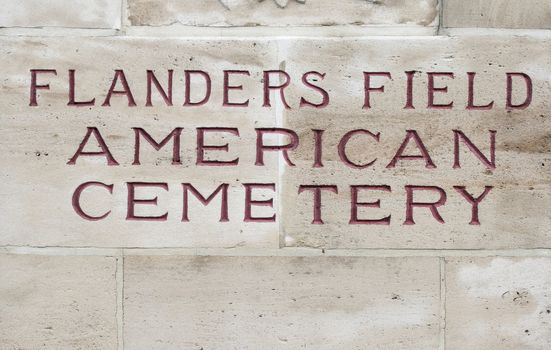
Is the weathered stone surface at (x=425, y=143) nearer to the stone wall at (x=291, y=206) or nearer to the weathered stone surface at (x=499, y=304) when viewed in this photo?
the stone wall at (x=291, y=206)

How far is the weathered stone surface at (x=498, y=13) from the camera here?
3422 millimetres

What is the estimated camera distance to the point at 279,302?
3.41m

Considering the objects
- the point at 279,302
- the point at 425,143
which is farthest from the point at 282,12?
the point at 279,302

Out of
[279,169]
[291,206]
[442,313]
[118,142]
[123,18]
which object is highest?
[123,18]

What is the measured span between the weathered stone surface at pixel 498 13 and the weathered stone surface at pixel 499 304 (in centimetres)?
116

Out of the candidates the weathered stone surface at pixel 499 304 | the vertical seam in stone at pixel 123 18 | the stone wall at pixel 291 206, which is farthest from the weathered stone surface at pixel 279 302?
the vertical seam in stone at pixel 123 18

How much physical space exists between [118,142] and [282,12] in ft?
3.40

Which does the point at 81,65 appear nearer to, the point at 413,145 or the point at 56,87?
the point at 56,87

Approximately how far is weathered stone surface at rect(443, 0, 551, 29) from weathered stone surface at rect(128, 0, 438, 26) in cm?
9

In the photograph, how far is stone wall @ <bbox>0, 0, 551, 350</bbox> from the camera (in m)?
3.40

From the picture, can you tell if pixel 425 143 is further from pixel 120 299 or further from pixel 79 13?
pixel 79 13

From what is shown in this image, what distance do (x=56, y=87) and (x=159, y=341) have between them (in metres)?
1.36

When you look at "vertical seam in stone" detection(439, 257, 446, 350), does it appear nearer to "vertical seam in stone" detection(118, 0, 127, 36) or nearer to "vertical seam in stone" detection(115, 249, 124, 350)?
"vertical seam in stone" detection(115, 249, 124, 350)

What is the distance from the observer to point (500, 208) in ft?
11.1
